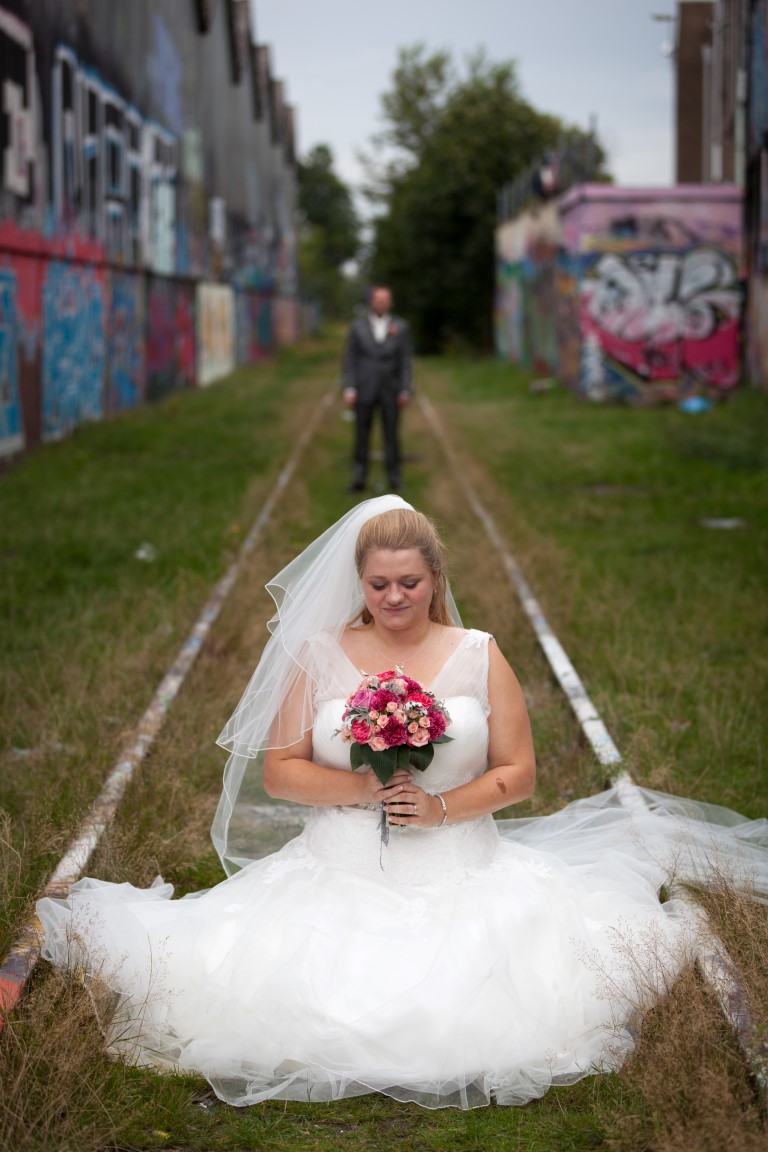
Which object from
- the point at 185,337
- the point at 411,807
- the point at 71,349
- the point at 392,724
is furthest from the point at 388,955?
the point at 185,337

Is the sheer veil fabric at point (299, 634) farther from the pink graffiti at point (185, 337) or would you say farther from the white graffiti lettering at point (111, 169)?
the pink graffiti at point (185, 337)

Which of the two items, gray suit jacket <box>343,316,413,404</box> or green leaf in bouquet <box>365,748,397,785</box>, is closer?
green leaf in bouquet <box>365,748,397,785</box>

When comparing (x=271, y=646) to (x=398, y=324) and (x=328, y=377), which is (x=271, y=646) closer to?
(x=398, y=324)

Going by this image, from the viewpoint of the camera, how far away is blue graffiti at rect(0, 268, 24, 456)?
14477 mm

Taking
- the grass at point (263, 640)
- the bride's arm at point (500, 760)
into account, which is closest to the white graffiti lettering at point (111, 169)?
the grass at point (263, 640)

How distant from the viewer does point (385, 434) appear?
14.4 meters

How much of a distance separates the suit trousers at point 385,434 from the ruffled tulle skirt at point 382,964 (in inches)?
396

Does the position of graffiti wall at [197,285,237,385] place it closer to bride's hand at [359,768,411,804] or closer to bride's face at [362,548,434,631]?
bride's face at [362,548,434,631]

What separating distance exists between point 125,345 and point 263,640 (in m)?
15.1

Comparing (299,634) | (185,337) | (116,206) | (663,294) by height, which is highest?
(116,206)

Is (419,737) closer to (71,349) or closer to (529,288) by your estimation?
(71,349)

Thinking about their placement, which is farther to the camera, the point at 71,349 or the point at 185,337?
the point at 185,337

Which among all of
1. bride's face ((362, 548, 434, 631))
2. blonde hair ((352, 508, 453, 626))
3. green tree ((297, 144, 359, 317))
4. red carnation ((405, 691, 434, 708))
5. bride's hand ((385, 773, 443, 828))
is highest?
green tree ((297, 144, 359, 317))

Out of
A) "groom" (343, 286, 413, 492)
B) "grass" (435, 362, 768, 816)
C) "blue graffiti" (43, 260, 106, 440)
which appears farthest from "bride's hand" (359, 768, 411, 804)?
"blue graffiti" (43, 260, 106, 440)
